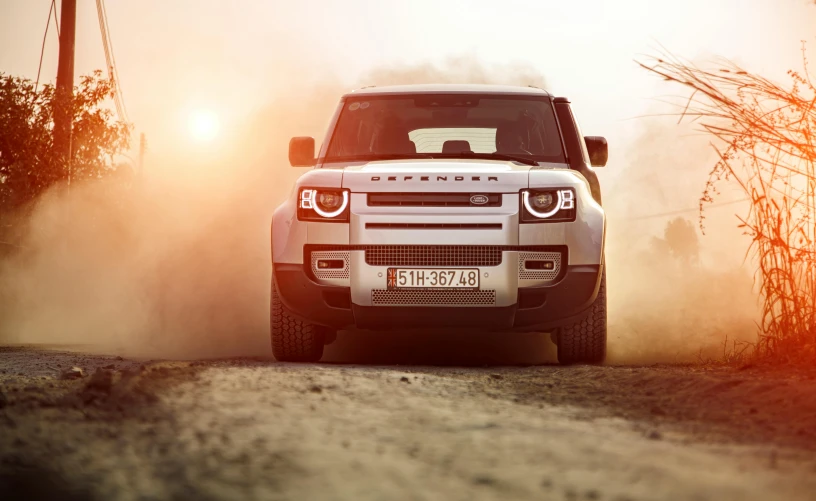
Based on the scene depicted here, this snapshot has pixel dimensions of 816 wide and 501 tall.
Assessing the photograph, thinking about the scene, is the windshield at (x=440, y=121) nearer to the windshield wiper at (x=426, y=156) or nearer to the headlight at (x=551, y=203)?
the windshield wiper at (x=426, y=156)

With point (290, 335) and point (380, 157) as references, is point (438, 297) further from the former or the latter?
point (380, 157)

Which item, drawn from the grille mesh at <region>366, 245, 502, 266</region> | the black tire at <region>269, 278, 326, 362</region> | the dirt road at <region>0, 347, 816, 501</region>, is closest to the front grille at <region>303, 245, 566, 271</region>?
the grille mesh at <region>366, 245, 502, 266</region>

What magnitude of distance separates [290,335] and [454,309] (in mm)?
1212

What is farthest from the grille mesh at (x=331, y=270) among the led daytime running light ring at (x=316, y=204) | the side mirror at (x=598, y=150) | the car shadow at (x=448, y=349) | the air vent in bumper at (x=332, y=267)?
the side mirror at (x=598, y=150)

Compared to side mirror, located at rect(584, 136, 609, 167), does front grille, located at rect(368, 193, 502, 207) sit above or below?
below

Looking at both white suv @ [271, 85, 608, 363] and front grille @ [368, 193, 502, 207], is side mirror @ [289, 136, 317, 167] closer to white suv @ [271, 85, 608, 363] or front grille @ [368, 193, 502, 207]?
white suv @ [271, 85, 608, 363]

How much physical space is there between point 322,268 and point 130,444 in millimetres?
3045

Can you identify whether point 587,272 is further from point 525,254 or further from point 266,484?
point 266,484

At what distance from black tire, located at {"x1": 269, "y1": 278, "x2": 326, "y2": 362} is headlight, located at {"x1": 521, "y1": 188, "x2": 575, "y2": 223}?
65.5 inches

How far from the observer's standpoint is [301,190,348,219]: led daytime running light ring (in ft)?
20.9

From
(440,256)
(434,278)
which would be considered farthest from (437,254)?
(434,278)

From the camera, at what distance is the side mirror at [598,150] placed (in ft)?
24.5

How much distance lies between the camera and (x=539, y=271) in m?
6.28

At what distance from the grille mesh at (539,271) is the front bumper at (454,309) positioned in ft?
0.19
